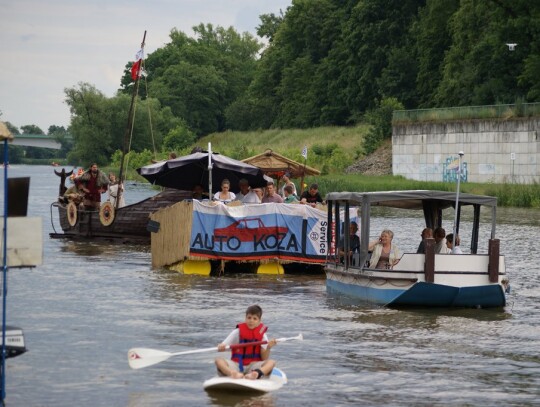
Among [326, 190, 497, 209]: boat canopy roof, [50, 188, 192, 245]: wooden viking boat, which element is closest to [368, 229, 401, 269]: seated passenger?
[326, 190, 497, 209]: boat canopy roof

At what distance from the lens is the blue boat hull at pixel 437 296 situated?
2197 cm

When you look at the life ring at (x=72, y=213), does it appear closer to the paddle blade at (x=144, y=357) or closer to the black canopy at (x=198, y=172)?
the black canopy at (x=198, y=172)

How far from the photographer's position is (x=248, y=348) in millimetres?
15125

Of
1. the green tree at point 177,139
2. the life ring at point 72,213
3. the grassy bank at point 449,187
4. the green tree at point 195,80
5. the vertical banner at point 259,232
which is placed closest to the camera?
the vertical banner at point 259,232

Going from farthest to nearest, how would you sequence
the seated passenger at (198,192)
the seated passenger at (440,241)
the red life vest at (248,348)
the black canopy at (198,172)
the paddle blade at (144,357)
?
1. the seated passenger at (198,192)
2. the black canopy at (198,172)
3. the seated passenger at (440,241)
4. the paddle blade at (144,357)
5. the red life vest at (248,348)

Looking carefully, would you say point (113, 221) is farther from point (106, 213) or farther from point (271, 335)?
point (271, 335)

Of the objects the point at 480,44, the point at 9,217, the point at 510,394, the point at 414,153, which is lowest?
the point at 510,394

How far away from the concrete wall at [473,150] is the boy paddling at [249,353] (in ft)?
156

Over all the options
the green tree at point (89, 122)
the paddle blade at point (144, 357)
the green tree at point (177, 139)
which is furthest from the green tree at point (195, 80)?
the paddle blade at point (144, 357)

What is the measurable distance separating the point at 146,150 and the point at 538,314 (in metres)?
94.3

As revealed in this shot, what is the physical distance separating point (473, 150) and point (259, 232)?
41.1 m

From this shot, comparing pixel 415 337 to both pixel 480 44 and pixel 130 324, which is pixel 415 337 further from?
pixel 480 44

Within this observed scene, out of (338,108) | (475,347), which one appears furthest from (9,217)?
(338,108)

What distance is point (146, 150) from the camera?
116 metres
